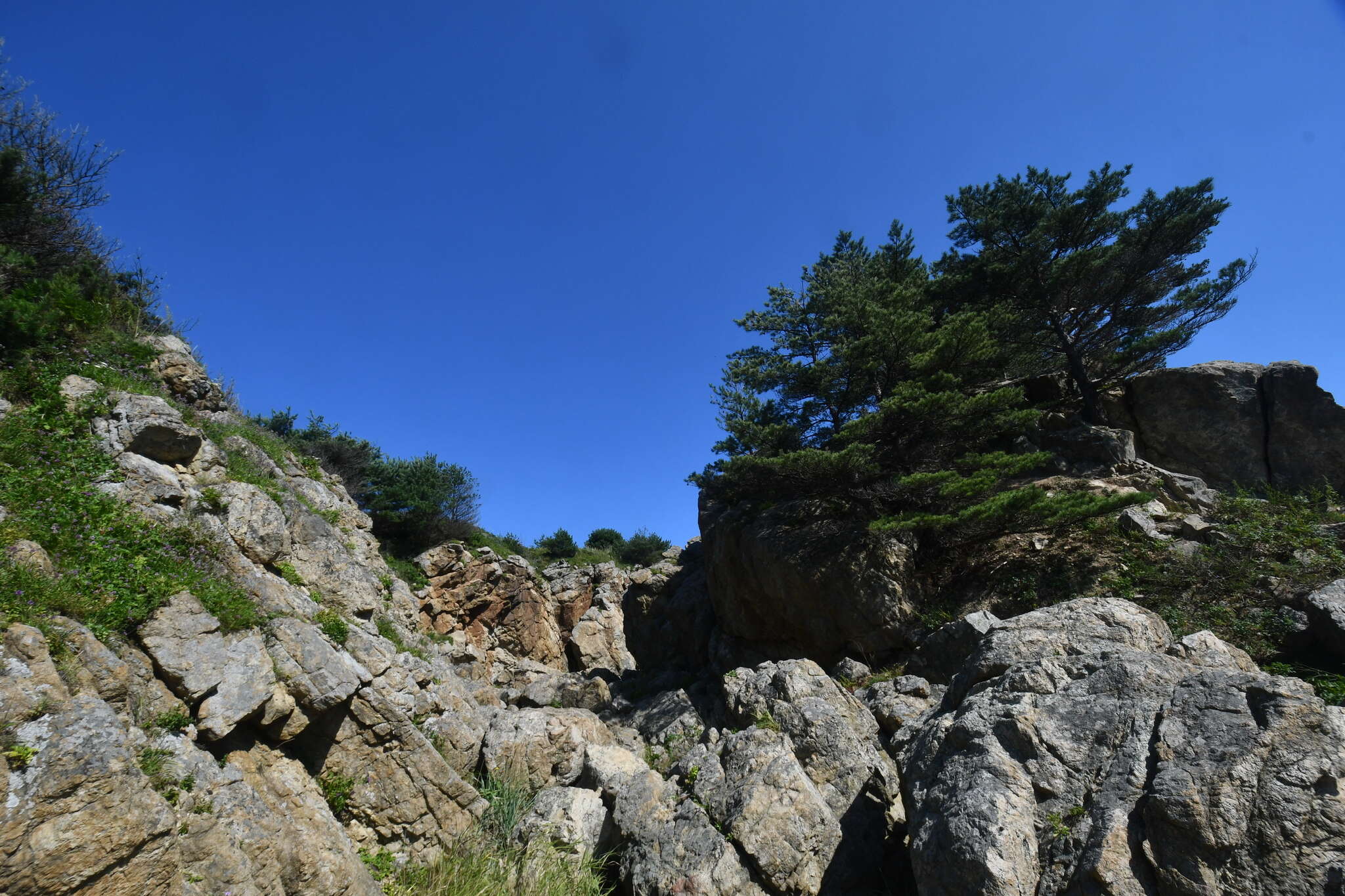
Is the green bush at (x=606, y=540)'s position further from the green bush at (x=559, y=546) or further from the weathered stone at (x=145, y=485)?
the weathered stone at (x=145, y=485)

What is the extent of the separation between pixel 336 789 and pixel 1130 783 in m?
7.85

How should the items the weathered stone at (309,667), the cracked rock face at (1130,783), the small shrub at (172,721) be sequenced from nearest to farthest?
the cracked rock face at (1130,783) < the small shrub at (172,721) < the weathered stone at (309,667)

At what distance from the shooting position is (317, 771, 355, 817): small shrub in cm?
660

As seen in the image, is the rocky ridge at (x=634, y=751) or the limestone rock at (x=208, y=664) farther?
the limestone rock at (x=208, y=664)

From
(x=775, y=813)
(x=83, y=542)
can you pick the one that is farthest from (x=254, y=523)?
(x=775, y=813)

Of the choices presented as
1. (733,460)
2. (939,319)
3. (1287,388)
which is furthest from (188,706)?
(1287,388)

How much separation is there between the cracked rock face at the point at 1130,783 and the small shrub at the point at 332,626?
7756mm

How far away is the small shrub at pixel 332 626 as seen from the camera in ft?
27.2

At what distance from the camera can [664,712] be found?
45.6 ft

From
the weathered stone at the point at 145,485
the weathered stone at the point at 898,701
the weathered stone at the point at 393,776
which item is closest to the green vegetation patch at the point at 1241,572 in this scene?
the weathered stone at the point at 898,701

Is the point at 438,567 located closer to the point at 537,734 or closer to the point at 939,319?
the point at 537,734

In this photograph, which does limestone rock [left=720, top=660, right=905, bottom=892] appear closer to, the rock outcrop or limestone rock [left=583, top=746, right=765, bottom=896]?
limestone rock [left=583, top=746, right=765, bottom=896]

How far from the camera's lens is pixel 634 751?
36.1 feet

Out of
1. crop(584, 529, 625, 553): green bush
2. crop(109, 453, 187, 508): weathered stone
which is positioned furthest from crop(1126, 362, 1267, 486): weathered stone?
crop(584, 529, 625, 553): green bush
